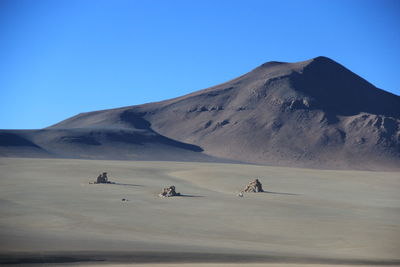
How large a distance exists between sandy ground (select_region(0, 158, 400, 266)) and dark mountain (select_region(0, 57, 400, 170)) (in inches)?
2661

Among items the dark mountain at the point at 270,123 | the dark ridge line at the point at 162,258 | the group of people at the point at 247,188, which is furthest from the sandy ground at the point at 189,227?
the dark mountain at the point at 270,123

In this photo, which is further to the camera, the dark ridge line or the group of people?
the group of people

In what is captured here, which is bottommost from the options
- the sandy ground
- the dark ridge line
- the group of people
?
the dark ridge line

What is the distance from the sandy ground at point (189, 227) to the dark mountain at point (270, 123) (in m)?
67.6

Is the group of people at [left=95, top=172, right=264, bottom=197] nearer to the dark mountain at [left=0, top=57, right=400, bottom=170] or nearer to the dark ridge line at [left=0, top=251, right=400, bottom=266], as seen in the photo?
the dark ridge line at [left=0, top=251, right=400, bottom=266]

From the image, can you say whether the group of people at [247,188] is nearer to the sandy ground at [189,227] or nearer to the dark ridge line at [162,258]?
the sandy ground at [189,227]

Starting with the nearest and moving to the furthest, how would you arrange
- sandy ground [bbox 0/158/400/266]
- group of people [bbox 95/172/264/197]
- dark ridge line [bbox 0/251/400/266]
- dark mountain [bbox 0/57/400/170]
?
dark ridge line [bbox 0/251/400/266]
sandy ground [bbox 0/158/400/266]
group of people [bbox 95/172/264/197]
dark mountain [bbox 0/57/400/170]

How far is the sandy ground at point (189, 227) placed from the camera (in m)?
12.8

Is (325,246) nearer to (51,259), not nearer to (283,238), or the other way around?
(283,238)

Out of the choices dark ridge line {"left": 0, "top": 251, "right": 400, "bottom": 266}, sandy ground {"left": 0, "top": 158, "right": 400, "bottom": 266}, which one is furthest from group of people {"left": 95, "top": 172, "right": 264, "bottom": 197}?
dark ridge line {"left": 0, "top": 251, "right": 400, "bottom": 266}

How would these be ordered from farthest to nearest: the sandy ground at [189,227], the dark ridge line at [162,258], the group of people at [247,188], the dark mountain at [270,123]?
the dark mountain at [270,123], the group of people at [247,188], the sandy ground at [189,227], the dark ridge line at [162,258]

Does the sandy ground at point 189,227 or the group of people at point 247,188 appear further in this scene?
the group of people at point 247,188

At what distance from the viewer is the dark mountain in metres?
106

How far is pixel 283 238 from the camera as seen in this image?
16.4 m
